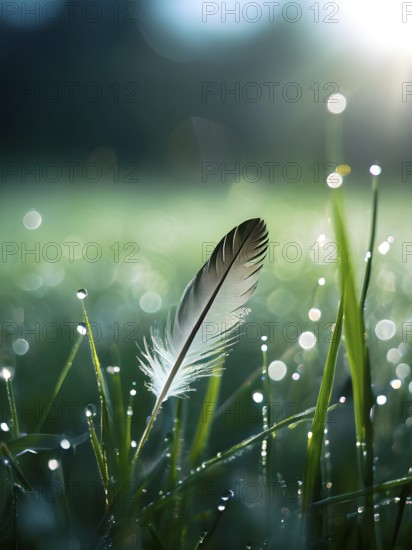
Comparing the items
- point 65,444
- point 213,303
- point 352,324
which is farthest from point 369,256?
point 65,444

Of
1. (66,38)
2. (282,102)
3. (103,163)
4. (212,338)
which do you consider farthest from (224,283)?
(66,38)

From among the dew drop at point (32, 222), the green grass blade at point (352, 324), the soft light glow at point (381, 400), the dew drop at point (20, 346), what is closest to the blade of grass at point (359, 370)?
the green grass blade at point (352, 324)

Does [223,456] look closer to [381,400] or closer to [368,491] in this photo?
[368,491]

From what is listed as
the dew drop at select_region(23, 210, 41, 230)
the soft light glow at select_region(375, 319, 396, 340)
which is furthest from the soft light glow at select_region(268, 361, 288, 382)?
the dew drop at select_region(23, 210, 41, 230)

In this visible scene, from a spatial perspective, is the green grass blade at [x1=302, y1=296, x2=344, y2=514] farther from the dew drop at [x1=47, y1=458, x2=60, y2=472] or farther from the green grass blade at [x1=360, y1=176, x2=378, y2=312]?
the dew drop at [x1=47, y1=458, x2=60, y2=472]

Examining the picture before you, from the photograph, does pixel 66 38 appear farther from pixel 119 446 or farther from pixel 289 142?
pixel 119 446

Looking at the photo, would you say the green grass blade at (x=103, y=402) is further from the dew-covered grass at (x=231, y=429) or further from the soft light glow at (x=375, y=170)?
the soft light glow at (x=375, y=170)
